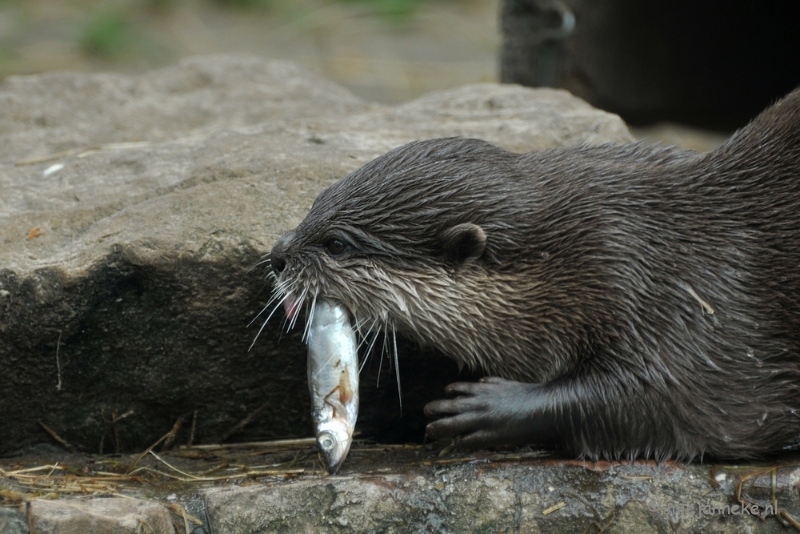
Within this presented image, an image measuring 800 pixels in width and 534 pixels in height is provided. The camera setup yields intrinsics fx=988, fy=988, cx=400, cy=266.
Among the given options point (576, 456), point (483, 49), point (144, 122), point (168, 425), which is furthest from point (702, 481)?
point (483, 49)

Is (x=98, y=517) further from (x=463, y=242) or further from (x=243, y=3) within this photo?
(x=243, y=3)

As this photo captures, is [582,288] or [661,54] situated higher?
[661,54]

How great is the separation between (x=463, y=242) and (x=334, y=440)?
28.0 inches

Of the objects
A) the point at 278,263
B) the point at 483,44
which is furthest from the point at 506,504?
the point at 483,44

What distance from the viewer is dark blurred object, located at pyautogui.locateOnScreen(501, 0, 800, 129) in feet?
20.6

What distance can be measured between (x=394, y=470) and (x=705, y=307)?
1.07m

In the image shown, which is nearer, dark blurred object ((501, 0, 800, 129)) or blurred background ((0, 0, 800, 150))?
dark blurred object ((501, 0, 800, 129))

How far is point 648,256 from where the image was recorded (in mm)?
3000

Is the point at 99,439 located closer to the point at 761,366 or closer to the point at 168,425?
the point at 168,425

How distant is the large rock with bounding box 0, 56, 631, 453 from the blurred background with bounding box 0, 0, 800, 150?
219 centimetres

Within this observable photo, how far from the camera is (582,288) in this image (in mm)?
2990

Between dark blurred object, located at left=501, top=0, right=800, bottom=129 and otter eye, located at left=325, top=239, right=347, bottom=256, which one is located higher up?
dark blurred object, located at left=501, top=0, right=800, bottom=129

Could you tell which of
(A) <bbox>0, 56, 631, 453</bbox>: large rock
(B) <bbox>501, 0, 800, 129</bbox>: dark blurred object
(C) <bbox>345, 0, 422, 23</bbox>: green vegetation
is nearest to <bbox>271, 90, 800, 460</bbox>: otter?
(A) <bbox>0, 56, 631, 453</bbox>: large rock

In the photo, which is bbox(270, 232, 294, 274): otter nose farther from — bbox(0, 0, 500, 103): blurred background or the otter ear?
bbox(0, 0, 500, 103): blurred background
